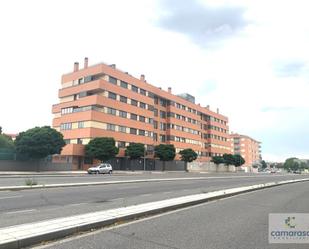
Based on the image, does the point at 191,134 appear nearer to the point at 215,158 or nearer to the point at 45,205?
the point at 215,158

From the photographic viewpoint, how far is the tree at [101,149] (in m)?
61.0

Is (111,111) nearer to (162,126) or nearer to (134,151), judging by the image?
(134,151)

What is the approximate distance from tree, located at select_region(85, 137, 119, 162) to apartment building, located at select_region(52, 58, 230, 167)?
3.38 metres

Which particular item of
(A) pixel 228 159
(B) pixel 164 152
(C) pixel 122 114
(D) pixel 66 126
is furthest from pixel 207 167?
(D) pixel 66 126

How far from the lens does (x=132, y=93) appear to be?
77250 millimetres

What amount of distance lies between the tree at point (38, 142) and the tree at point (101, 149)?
9.53 m

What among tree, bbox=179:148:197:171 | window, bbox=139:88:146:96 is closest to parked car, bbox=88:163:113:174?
window, bbox=139:88:146:96

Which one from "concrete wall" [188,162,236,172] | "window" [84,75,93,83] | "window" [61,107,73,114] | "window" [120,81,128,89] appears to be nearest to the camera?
"window" [84,75,93,83]

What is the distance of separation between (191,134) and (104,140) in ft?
149

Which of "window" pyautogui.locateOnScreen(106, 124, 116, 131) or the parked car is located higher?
"window" pyautogui.locateOnScreen(106, 124, 116, 131)

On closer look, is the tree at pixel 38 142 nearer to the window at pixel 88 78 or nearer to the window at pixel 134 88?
the window at pixel 88 78

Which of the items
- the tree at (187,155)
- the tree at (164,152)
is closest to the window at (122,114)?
the tree at (164,152)

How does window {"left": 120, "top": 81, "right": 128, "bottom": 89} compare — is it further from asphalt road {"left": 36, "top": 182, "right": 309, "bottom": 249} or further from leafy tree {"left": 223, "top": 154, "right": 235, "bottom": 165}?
asphalt road {"left": 36, "top": 182, "right": 309, "bottom": 249}

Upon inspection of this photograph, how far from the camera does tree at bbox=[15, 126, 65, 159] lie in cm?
4966
